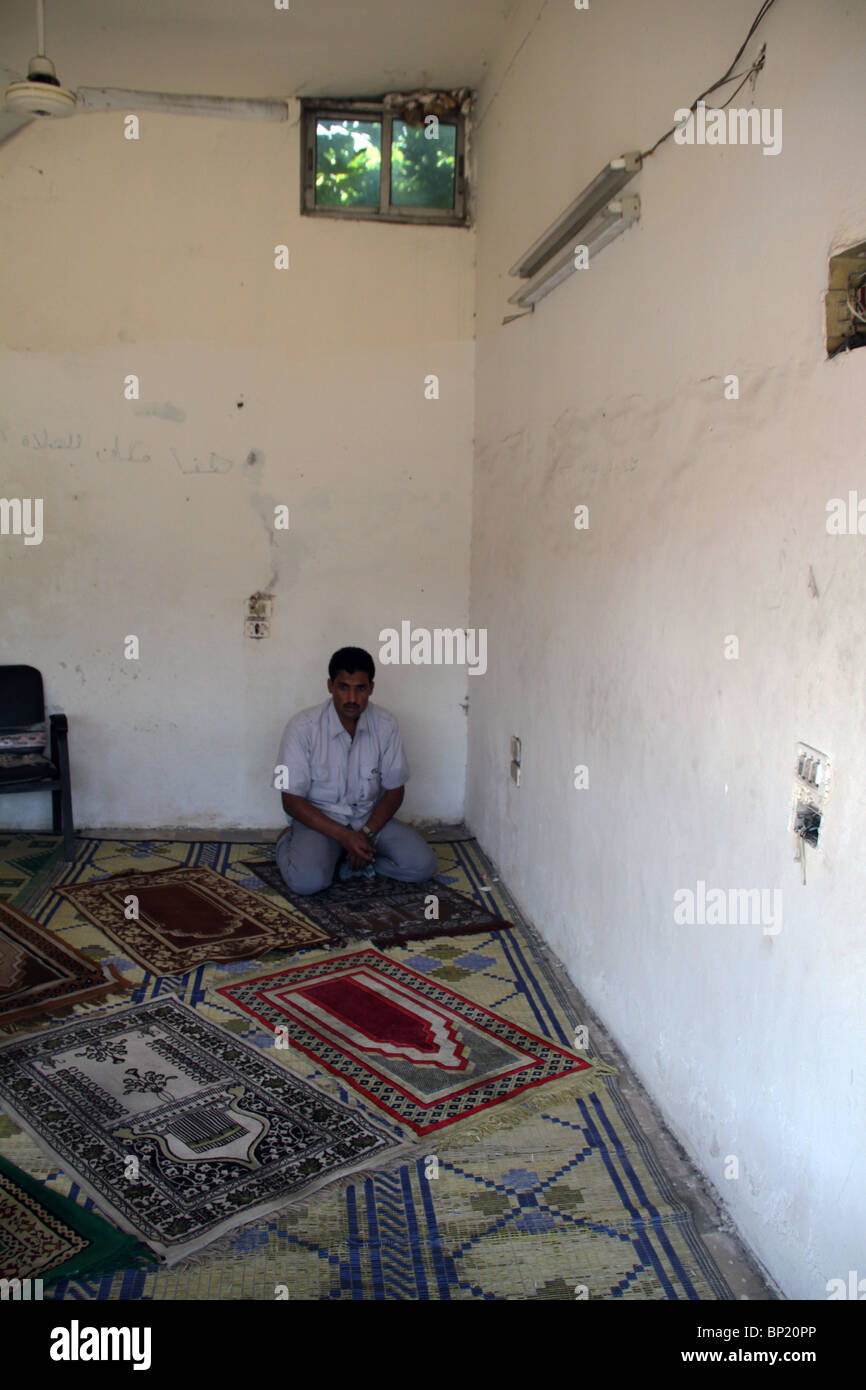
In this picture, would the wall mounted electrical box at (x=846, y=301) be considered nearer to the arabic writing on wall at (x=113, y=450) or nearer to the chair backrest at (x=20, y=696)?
the arabic writing on wall at (x=113, y=450)

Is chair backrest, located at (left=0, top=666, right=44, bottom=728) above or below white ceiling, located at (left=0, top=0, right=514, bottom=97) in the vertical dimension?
below

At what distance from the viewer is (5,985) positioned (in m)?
3.24

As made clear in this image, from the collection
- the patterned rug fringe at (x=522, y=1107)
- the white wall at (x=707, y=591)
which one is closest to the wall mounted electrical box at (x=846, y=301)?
the white wall at (x=707, y=591)

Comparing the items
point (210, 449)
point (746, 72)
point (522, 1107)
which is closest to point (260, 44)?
point (210, 449)

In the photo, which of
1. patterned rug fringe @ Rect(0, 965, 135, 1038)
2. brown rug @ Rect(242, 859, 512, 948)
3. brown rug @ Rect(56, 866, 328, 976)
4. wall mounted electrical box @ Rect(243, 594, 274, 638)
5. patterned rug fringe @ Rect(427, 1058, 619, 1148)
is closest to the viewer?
patterned rug fringe @ Rect(427, 1058, 619, 1148)

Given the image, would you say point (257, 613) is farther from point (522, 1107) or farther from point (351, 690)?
point (522, 1107)

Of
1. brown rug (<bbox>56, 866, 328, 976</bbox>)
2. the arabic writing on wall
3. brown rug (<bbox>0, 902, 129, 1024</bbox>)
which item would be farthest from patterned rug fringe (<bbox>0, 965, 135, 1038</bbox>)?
the arabic writing on wall

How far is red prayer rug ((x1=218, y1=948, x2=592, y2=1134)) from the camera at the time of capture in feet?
8.99

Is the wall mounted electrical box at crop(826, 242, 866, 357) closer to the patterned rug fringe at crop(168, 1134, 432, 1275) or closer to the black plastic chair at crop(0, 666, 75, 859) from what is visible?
the patterned rug fringe at crop(168, 1134, 432, 1275)

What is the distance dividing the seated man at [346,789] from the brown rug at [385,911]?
0.07 meters

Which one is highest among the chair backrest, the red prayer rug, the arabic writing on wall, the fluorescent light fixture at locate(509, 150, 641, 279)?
the fluorescent light fixture at locate(509, 150, 641, 279)

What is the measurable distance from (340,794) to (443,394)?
194 centimetres

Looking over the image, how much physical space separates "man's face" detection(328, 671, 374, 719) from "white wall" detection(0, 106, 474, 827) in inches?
31.5
